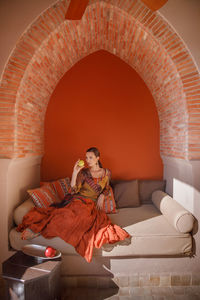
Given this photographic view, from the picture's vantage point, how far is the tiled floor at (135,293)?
2262 mm

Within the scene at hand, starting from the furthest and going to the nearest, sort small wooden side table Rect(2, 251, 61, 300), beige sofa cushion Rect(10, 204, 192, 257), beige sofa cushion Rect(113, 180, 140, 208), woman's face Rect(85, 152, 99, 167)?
beige sofa cushion Rect(113, 180, 140, 208) < woman's face Rect(85, 152, 99, 167) < beige sofa cushion Rect(10, 204, 192, 257) < small wooden side table Rect(2, 251, 61, 300)

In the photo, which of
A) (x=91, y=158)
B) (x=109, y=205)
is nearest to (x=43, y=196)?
(x=91, y=158)

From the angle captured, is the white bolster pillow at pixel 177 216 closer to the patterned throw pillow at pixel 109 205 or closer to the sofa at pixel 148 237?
the sofa at pixel 148 237

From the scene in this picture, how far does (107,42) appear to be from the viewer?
11.5 ft

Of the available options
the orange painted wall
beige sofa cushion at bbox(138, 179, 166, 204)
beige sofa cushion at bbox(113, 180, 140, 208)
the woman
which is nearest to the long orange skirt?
the woman

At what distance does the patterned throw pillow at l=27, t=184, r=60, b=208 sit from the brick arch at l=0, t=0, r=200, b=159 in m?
0.61

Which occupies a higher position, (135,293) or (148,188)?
(148,188)

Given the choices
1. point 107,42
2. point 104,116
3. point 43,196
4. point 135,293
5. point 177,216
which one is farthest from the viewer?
point 104,116

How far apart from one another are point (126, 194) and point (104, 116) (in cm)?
155

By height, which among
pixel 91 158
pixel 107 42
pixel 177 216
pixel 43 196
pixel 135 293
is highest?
pixel 107 42

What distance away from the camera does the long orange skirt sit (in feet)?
7.58

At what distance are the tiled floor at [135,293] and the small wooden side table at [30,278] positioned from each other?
1.41 feet

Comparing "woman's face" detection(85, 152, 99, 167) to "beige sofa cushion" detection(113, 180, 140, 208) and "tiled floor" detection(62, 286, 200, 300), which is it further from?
"tiled floor" detection(62, 286, 200, 300)

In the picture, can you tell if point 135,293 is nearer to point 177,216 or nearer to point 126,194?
point 177,216
